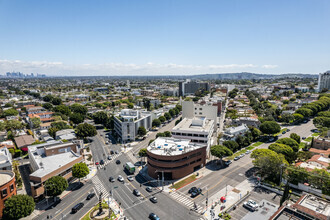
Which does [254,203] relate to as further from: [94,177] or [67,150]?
[67,150]

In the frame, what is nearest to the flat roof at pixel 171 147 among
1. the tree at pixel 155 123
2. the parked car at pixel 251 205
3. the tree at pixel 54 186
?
the parked car at pixel 251 205

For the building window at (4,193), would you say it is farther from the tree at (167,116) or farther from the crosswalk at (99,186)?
the tree at (167,116)

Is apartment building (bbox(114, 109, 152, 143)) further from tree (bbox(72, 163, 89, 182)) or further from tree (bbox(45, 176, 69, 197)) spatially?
tree (bbox(45, 176, 69, 197))

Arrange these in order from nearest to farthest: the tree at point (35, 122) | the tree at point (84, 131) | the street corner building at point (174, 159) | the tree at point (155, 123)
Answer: the street corner building at point (174, 159) < the tree at point (84, 131) < the tree at point (35, 122) < the tree at point (155, 123)

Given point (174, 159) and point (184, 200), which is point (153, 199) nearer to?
point (184, 200)

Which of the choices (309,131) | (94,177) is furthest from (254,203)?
(309,131)

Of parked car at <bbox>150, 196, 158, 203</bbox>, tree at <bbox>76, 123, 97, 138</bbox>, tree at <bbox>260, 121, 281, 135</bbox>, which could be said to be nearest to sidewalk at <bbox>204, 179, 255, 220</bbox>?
parked car at <bbox>150, 196, 158, 203</bbox>
